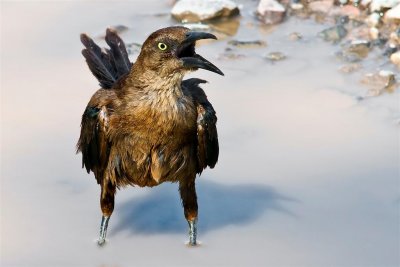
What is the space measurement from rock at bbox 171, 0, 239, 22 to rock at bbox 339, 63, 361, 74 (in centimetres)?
169

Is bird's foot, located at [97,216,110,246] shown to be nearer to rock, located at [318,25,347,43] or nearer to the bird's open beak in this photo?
the bird's open beak

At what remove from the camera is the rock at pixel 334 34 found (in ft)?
32.6

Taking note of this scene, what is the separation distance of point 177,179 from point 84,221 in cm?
90

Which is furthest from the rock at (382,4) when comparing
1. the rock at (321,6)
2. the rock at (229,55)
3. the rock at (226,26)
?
the rock at (229,55)

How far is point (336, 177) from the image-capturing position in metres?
7.63

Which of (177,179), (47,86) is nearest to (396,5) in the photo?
(47,86)

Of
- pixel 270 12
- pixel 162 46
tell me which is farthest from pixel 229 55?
pixel 162 46

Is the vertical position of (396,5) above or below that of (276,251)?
above

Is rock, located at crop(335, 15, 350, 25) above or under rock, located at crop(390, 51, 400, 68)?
above

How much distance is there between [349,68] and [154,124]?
3.53 m

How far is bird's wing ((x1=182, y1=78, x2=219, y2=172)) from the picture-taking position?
6484mm

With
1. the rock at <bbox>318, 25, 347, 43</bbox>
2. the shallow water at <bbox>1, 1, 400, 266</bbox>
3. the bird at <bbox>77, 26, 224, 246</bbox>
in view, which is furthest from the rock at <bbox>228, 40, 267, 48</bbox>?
the bird at <bbox>77, 26, 224, 246</bbox>

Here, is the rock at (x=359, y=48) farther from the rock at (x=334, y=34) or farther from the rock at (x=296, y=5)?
the rock at (x=296, y=5)

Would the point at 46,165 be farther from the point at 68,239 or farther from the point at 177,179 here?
the point at 177,179
